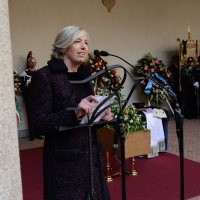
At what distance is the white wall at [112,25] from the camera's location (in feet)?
24.8

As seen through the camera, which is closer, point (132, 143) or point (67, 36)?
point (67, 36)

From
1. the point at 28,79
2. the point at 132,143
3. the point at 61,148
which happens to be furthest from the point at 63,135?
the point at 28,79

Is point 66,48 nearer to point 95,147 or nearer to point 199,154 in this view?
point 95,147

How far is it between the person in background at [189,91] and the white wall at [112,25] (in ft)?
2.35

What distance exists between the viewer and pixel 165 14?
383 inches

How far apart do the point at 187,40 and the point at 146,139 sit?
17.8ft

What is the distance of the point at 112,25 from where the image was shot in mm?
8797

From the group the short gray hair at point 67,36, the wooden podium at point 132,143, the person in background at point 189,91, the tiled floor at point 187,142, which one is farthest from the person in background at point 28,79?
the short gray hair at point 67,36

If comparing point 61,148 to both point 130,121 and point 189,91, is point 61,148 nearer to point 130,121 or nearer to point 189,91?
point 130,121

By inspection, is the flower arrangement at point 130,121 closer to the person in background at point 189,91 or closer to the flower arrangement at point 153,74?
the flower arrangement at point 153,74

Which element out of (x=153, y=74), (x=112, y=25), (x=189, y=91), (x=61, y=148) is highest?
(x=112, y=25)

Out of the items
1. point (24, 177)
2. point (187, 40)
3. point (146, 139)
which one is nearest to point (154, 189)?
point (146, 139)

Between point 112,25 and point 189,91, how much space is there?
2753 mm

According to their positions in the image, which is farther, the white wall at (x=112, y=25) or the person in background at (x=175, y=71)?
the person in background at (x=175, y=71)
